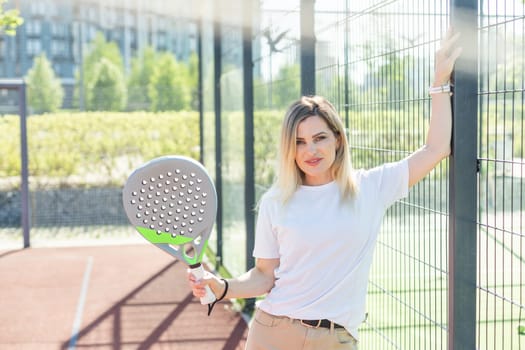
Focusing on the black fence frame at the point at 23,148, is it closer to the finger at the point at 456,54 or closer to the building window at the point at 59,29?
the finger at the point at 456,54

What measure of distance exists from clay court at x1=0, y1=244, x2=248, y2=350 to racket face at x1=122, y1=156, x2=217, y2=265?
352 cm

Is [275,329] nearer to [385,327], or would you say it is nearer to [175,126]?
[385,327]

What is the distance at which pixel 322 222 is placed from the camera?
2500 mm

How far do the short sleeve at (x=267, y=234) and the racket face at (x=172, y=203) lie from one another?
0.90ft

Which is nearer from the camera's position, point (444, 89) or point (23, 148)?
point (444, 89)

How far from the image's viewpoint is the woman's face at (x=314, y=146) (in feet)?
8.25

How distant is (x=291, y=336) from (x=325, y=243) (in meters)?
0.33

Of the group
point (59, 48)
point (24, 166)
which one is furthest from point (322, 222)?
point (59, 48)

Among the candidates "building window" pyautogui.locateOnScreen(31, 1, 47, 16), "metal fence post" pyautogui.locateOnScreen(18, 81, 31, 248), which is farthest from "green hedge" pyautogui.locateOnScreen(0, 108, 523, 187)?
"building window" pyautogui.locateOnScreen(31, 1, 47, 16)

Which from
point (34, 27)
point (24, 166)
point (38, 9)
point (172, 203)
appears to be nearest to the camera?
point (172, 203)

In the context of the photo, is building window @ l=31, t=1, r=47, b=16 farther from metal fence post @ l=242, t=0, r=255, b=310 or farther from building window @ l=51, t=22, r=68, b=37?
metal fence post @ l=242, t=0, r=255, b=310

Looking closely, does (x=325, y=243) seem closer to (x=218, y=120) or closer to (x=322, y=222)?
(x=322, y=222)

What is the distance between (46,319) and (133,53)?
73.5 meters

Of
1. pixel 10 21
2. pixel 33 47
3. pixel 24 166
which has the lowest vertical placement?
pixel 24 166
